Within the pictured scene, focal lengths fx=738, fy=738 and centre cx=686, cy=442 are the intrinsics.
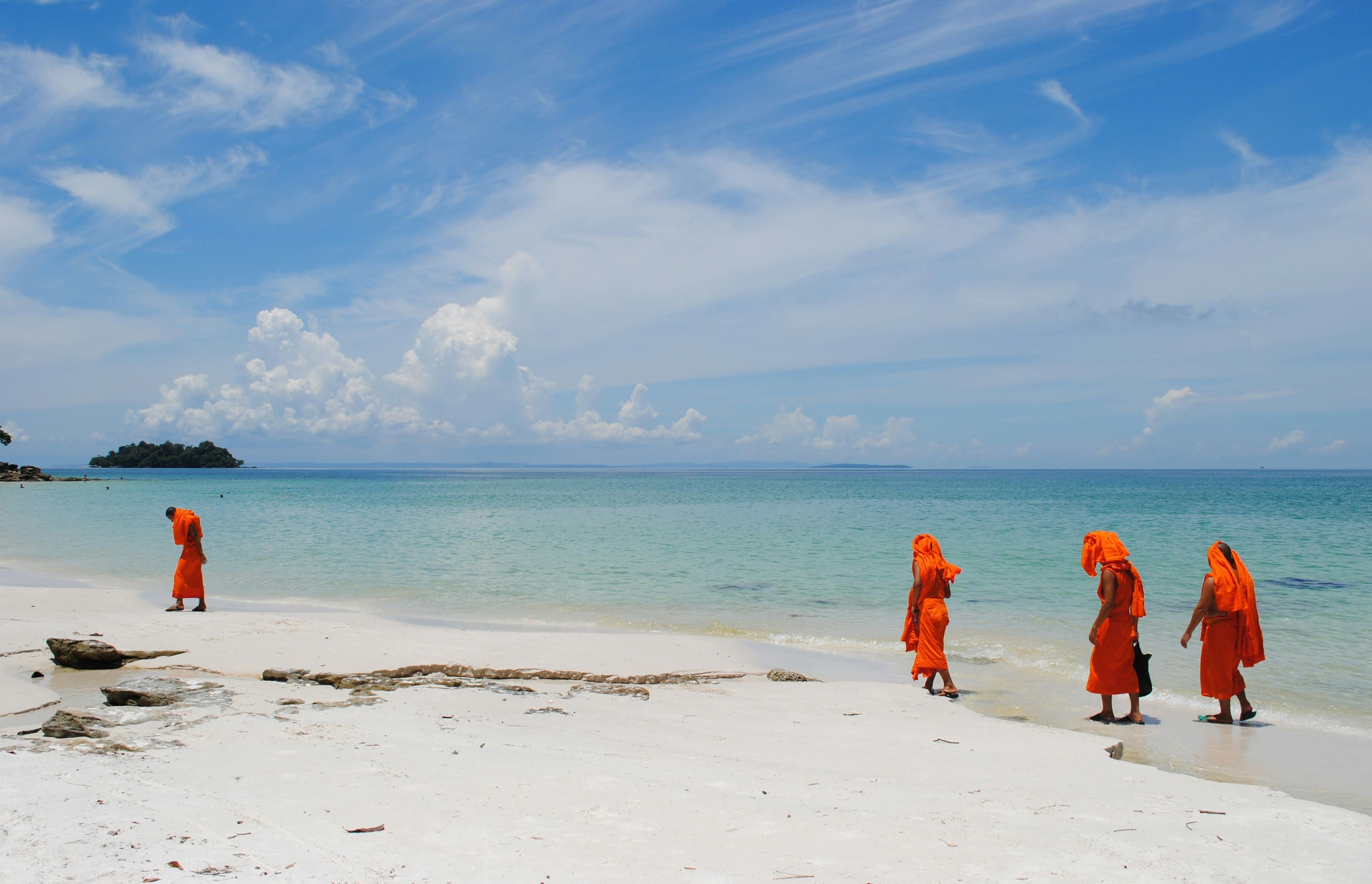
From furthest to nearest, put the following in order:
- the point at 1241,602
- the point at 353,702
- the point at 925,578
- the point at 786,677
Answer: the point at 786,677, the point at 925,578, the point at 1241,602, the point at 353,702

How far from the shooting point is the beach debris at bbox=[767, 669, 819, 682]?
8.77 metres

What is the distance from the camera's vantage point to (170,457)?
166m

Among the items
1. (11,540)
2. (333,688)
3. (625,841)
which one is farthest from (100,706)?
(11,540)

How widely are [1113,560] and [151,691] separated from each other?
29.2 feet

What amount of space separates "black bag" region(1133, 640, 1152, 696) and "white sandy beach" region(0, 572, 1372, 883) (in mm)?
1129

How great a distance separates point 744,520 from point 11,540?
29.7 m

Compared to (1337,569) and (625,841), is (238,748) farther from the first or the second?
(1337,569)

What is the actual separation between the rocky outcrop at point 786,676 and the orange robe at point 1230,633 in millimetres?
4083

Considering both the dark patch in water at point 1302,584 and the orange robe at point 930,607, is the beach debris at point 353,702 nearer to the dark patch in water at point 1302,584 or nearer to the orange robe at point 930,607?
the orange robe at point 930,607

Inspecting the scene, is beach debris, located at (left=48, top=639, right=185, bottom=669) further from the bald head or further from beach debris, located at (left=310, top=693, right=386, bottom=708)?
the bald head

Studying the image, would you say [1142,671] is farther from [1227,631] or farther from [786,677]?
[786,677]

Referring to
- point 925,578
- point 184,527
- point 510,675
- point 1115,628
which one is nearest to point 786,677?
point 925,578

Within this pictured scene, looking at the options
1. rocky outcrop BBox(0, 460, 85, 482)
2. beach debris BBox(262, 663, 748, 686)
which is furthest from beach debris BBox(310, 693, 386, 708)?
rocky outcrop BBox(0, 460, 85, 482)

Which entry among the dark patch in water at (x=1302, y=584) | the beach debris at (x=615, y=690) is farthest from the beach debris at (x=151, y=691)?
the dark patch in water at (x=1302, y=584)
